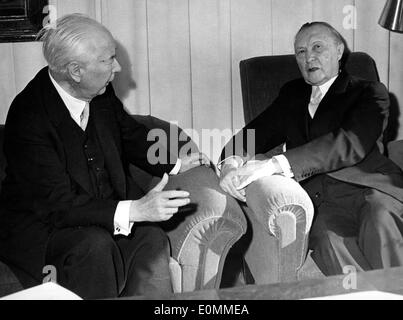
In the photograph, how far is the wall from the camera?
3027mm

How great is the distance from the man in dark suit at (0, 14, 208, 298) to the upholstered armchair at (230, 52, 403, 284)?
0.37 m

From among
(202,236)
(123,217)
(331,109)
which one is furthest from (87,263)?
(331,109)

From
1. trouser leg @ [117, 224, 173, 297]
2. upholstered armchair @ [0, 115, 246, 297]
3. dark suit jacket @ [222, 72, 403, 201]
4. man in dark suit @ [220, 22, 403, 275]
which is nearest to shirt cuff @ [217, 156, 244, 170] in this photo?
man in dark suit @ [220, 22, 403, 275]

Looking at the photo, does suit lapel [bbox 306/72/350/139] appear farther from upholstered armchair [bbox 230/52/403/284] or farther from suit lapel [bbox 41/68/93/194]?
suit lapel [bbox 41/68/93/194]

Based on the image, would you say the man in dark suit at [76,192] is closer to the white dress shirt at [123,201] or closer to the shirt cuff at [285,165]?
the white dress shirt at [123,201]

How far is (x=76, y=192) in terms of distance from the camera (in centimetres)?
210

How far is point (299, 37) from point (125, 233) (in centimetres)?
114

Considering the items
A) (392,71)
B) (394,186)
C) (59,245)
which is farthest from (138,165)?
(392,71)

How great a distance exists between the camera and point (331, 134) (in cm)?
233

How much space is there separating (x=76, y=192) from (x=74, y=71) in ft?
1.36

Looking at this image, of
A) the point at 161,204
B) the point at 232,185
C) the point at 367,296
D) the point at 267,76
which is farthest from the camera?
the point at 267,76

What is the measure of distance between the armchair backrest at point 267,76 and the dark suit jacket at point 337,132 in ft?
0.38

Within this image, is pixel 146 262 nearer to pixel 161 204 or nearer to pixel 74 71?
pixel 161 204

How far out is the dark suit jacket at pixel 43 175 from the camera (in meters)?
1.99
